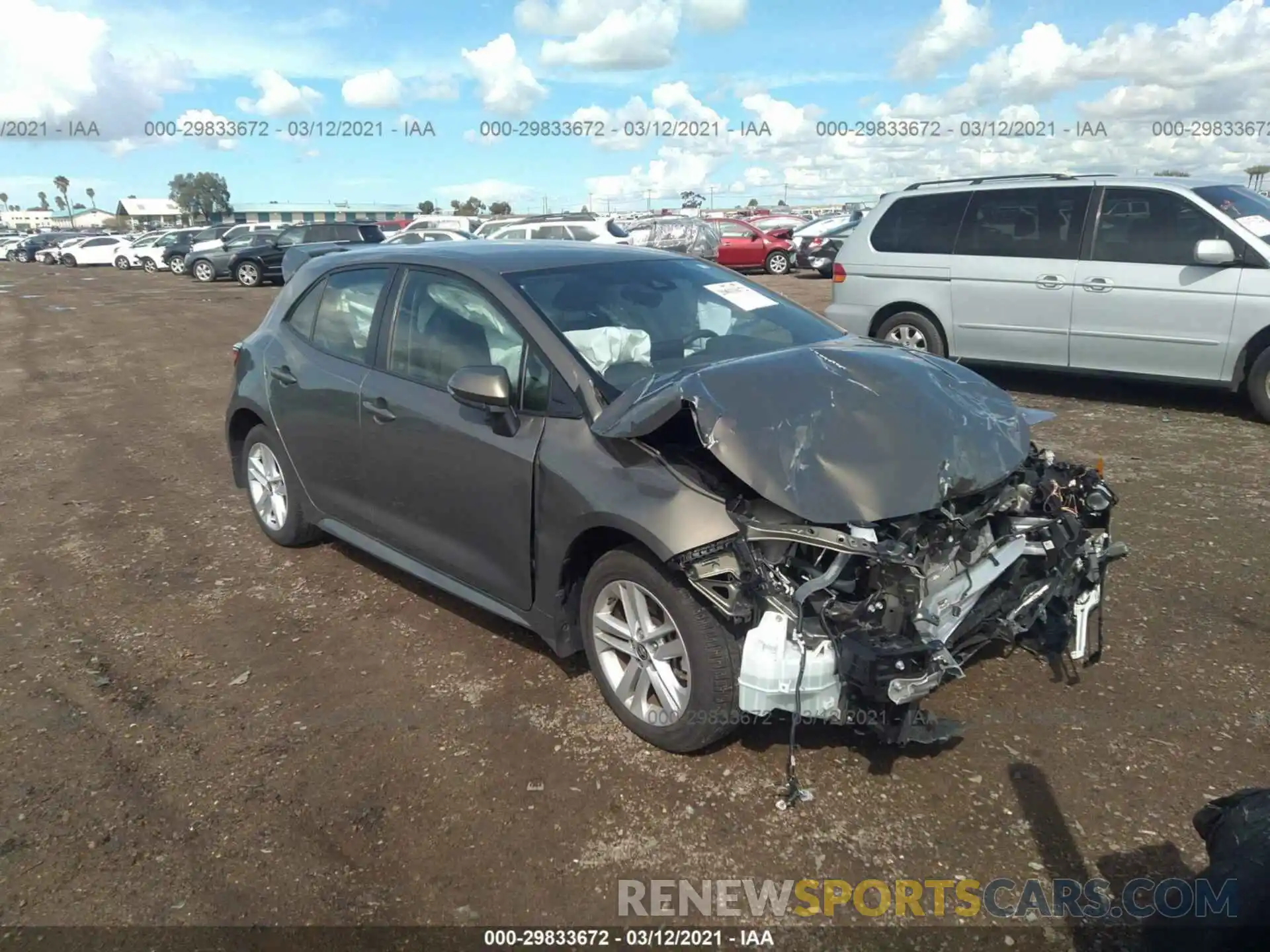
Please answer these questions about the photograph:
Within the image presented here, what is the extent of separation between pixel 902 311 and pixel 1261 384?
2986mm

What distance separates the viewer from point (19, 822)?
2967 millimetres

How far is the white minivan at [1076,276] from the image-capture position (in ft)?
22.6

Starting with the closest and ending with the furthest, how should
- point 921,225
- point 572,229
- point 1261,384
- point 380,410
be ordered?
point 380,410
point 1261,384
point 921,225
point 572,229

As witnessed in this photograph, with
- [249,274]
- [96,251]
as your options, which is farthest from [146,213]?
[249,274]

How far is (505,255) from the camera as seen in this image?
4113 millimetres

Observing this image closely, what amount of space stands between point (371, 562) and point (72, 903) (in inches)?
101

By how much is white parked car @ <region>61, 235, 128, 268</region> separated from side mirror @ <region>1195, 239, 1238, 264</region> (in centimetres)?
4486

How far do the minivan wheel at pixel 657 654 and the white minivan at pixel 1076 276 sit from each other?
595 cm

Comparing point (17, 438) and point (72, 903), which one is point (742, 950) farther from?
point (17, 438)

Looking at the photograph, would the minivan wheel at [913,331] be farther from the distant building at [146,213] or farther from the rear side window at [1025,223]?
the distant building at [146,213]

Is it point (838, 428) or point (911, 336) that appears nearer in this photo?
point (838, 428)

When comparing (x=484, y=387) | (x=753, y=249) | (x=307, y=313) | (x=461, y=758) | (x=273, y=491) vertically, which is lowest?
(x=461, y=758)

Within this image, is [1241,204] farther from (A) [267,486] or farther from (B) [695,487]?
(A) [267,486]

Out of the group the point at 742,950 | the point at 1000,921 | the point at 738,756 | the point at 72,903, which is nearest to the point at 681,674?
the point at 738,756
